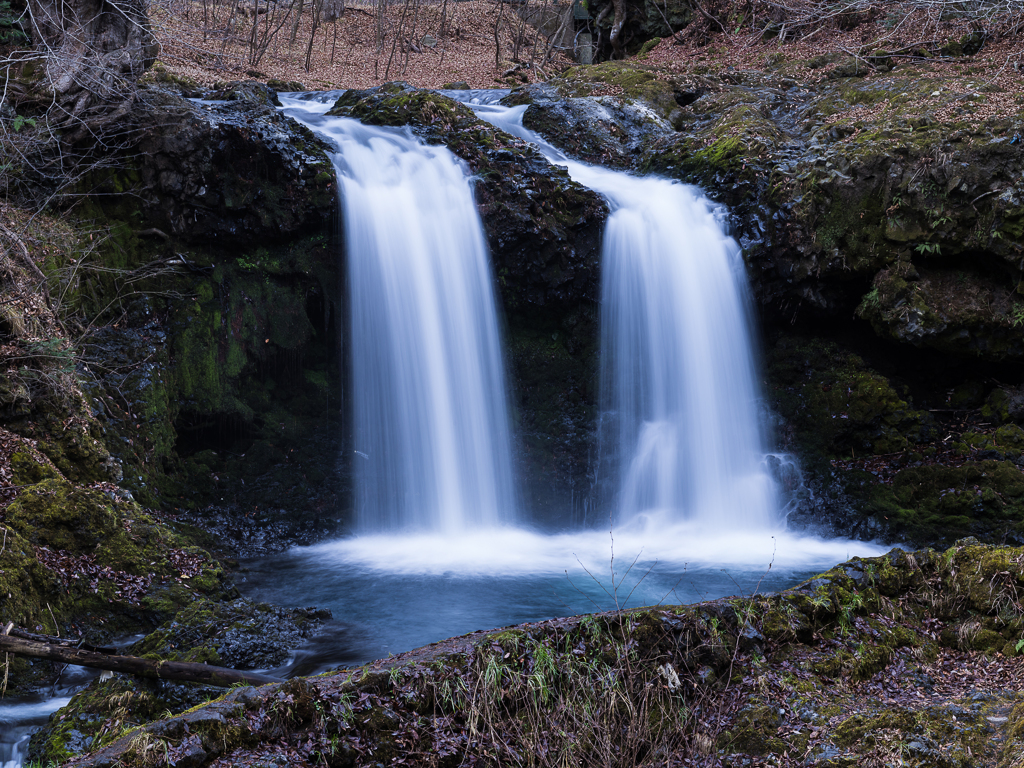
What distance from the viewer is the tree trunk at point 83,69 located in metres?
8.75

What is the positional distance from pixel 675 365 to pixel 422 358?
12.0 feet

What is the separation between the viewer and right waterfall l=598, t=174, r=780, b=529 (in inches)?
393

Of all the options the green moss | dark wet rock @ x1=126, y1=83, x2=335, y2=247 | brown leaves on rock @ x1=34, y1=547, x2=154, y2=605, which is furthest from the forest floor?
the green moss

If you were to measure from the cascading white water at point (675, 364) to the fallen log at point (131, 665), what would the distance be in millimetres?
6711

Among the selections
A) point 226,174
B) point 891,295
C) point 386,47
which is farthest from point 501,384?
point 386,47

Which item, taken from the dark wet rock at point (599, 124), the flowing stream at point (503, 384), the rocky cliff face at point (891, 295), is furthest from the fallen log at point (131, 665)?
the dark wet rock at point (599, 124)

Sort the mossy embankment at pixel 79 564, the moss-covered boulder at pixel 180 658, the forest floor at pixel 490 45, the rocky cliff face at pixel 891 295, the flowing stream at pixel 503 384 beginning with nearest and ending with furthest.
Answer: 1. the moss-covered boulder at pixel 180 658
2. the mossy embankment at pixel 79 564
3. the rocky cliff face at pixel 891 295
4. the flowing stream at pixel 503 384
5. the forest floor at pixel 490 45

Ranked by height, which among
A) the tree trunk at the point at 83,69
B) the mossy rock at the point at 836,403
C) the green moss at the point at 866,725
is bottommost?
the green moss at the point at 866,725

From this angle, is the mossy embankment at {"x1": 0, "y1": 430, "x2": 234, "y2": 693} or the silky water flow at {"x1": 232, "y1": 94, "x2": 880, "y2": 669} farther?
the silky water flow at {"x1": 232, "y1": 94, "x2": 880, "y2": 669}

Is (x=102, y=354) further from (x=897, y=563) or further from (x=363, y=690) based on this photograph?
(x=897, y=563)

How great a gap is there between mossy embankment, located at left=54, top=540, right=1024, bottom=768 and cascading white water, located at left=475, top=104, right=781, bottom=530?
5779 millimetres

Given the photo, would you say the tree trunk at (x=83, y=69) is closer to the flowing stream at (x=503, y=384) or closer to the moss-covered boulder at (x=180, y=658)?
the flowing stream at (x=503, y=384)

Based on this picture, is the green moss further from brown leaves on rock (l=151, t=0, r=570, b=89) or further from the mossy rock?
brown leaves on rock (l=151, t=0, r=570, b=89)

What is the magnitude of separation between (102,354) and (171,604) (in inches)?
170
